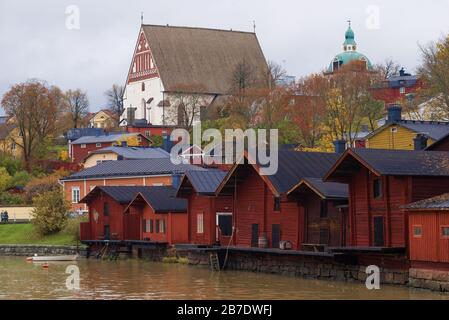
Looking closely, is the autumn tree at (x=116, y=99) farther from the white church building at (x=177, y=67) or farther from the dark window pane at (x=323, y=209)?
the dark window pane at (x=323, y=209)

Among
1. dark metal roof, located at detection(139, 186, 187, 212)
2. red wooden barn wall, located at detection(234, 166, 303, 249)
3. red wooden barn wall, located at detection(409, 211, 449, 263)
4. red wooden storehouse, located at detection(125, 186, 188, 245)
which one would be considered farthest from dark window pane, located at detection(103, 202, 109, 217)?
red wooden barn wall, located at detection(409, 211, 449, 263)

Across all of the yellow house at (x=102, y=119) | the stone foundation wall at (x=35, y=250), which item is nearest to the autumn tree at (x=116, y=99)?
the yellow house at (x=102, y=119)

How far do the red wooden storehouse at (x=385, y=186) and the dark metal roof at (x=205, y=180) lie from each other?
1277 cm

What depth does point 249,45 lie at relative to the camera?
152m

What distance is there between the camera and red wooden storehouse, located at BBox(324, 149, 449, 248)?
45.2 meters

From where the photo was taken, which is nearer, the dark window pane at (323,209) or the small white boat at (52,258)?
the dark window pane at (323,209)

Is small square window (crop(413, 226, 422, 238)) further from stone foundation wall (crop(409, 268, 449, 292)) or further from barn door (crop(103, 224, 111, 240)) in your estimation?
barn door (crop(103, 224, 111, 240))

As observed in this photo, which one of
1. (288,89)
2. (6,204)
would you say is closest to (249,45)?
(288,89)

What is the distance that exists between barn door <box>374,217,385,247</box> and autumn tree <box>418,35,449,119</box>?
32960mm

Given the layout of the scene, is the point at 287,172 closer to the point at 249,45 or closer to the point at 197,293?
the point at 197,293

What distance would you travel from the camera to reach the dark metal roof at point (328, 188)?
4972 centimetres

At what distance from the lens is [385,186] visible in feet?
152

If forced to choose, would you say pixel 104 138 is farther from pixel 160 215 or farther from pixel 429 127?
pixel 429 127
